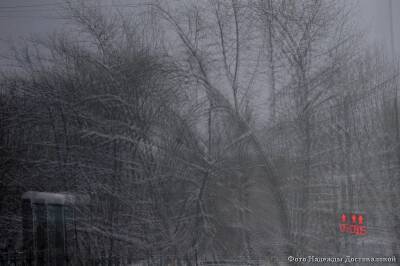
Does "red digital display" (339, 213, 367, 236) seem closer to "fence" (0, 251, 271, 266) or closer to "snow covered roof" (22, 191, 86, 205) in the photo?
"fence" (0, 251, 271, 266)

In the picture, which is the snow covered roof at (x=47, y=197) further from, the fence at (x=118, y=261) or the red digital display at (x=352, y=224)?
the red digital display at (x=352, y=224)

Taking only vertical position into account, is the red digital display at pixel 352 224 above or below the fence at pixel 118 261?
above

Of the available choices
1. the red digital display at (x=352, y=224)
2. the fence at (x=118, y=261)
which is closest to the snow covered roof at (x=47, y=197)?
the fence at (x=118, y=261)

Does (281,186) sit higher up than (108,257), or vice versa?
(281,186)

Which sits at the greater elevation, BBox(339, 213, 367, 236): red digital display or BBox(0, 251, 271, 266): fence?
BBox(339, 213, 367, 236): red digital display

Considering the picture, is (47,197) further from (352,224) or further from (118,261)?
(352,224)

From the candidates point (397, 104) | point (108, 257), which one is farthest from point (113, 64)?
point (397, 104)

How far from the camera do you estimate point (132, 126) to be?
411 centimetres

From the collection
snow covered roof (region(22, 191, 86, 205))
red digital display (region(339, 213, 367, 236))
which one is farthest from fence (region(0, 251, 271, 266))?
red digital display (region(339, 213, 367, 236))

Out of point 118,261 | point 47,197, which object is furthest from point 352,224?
point 47,197

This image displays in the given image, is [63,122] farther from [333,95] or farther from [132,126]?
[333,95]

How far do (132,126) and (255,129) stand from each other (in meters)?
0.90

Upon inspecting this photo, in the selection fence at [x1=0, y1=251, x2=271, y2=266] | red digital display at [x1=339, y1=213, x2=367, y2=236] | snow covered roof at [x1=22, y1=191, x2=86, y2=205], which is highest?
snow covered roof at [x1=22, y1=191, x2=86, y2=205]

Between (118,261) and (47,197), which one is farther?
(118,261)
